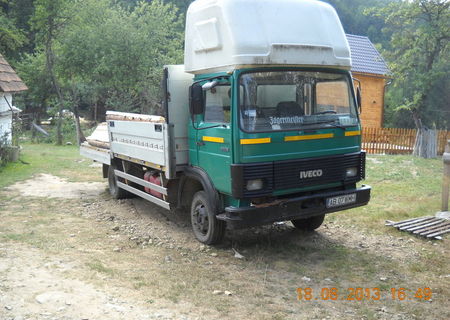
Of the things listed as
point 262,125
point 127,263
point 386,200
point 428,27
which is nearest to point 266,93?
point 262,125

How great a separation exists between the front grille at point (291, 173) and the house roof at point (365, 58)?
1996 cm

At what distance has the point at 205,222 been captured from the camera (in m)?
6.19

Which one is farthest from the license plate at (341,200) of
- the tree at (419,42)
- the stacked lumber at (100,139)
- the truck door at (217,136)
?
the tree at (419,42)

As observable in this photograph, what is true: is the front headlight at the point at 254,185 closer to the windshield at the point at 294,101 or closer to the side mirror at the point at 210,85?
the windshield at the point at 294,101

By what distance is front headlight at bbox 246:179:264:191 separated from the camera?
210 inches

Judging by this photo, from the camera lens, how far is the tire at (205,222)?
5926mm

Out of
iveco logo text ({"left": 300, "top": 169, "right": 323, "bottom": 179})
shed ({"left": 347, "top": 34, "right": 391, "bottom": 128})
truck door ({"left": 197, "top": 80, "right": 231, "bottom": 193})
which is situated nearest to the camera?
truck door ({"left": 197, "top": 80, "right": 231, "bottom": 193})

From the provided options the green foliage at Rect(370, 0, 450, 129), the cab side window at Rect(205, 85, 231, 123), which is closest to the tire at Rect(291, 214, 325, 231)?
the cab side window at Rect(205, 85, 231, 123)

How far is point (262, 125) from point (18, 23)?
39.5m

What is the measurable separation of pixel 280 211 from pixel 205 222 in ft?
4.01

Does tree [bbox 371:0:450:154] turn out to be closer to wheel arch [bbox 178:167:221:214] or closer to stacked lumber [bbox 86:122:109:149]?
stacked lumber [bbox 86:122:109:149]

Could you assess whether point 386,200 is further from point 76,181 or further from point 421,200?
point 76,181

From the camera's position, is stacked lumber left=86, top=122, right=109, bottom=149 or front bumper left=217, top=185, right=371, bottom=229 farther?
stacked lumber left=86, top=122, right=109, bottom=149

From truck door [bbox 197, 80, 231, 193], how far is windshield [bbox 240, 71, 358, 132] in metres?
0.29
